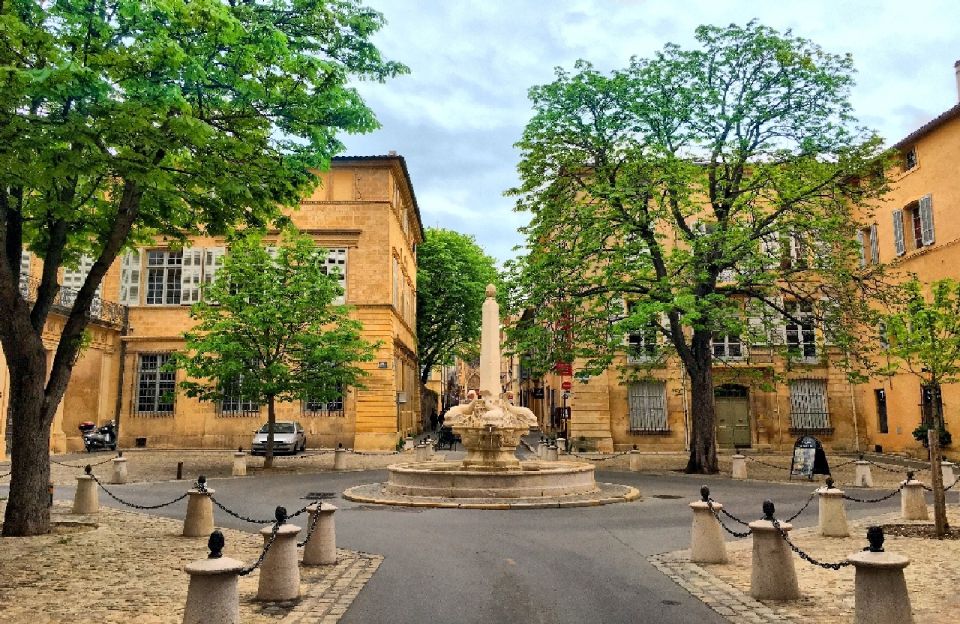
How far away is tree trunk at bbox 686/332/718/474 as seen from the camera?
21812mm

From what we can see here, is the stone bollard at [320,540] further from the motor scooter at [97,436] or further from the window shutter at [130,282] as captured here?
the window shutter at [130,282]

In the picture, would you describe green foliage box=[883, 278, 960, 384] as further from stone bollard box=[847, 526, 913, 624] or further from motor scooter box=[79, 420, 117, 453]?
motor scooter box=[79, 420, 117, 453]

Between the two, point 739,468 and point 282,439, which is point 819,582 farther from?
point 282,439

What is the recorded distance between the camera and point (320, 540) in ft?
28.6

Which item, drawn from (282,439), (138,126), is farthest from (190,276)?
(138,126)

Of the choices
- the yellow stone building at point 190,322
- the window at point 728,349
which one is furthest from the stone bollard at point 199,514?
the window at point 728,349

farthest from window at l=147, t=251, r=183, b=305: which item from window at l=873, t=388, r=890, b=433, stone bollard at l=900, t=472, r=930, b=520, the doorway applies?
window at l=873, t=388, r=890, b=433

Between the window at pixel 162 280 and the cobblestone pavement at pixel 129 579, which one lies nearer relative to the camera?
the cobblestone pavement at pixel 129 579

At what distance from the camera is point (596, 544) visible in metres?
10.2

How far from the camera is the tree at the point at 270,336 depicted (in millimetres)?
22500

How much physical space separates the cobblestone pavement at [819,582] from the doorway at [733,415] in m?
21.8

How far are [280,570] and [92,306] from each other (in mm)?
28347

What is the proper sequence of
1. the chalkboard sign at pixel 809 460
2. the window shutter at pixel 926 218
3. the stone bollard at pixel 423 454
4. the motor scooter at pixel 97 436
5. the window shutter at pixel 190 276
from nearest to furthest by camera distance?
the chalkboard sign at pixel 809 460, the stone bollard at pixel 423 454, the window shutter at pixel 926 218, the motor scooter at pixel 97 436, the window shutter at pixel 190 276

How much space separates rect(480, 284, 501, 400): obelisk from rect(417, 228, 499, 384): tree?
2843 cm
